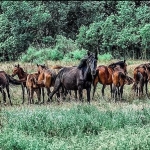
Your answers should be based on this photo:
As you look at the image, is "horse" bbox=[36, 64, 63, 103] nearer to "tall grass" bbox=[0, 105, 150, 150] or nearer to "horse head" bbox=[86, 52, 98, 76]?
"horse head" bbox=[86, 52, 98, 76]

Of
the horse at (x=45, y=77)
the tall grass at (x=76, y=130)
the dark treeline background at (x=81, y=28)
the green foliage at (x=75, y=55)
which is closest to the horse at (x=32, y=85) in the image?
the horse at (x=45, y=77)

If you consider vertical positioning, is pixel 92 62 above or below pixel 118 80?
above

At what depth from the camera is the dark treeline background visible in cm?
4069

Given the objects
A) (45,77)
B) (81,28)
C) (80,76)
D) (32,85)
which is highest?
(81,28)

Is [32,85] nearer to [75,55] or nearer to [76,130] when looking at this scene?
[76,130]

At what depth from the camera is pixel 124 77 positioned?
21.2 m

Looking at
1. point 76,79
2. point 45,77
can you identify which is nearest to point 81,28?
point 45,77

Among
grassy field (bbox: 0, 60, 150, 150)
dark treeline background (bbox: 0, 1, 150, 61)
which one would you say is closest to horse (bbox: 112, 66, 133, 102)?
grassy field (bbox: 0, 60, 150, 150)

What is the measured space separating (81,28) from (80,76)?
24018mm

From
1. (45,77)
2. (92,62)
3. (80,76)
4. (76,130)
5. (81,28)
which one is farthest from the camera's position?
(81,28)

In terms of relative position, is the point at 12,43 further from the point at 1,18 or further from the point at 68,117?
the point at 68,117

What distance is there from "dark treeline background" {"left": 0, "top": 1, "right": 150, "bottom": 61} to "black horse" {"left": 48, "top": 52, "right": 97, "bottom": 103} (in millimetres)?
17621

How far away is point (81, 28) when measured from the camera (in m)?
43.7

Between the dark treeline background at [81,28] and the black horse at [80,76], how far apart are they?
17.6m
